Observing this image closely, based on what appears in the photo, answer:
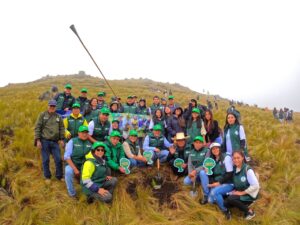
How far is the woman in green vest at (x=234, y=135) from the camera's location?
6.87 meters

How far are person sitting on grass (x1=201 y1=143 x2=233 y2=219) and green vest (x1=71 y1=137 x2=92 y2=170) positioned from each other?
3.12 meters

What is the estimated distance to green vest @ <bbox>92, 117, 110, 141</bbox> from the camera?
296 inches

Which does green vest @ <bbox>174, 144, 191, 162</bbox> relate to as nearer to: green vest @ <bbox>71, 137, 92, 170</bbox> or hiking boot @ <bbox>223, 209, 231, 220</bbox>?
hiking boot @ <bbox>223, 209, 231, 220</bbox>

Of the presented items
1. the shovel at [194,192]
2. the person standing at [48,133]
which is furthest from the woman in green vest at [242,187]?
the person standing at [48,133]

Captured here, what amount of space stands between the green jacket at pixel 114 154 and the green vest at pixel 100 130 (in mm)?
610

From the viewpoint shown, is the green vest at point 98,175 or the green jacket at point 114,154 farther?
the green jacket at point 114,154

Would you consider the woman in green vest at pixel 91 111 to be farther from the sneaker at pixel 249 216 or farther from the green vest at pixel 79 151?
the sneaker at pixel 249 216

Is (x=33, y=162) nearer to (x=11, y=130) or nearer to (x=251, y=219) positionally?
(x=11, y=130)

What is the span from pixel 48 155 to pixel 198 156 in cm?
411

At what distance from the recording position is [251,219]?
5.72 meters

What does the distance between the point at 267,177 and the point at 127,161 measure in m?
4.44

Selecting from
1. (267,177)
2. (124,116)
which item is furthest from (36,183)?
(267,177)

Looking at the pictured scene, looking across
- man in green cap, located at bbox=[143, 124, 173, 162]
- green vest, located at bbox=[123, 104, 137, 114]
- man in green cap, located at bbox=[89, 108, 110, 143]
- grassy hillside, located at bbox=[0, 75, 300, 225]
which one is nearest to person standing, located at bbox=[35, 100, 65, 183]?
grassy hillside, located at bbox=[0, 75, 300, 225]

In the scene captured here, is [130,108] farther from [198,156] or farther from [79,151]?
[198,156]
